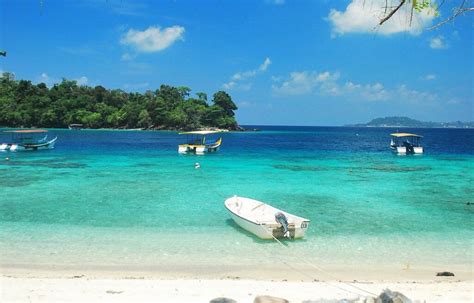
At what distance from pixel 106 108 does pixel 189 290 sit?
133172 millimetres

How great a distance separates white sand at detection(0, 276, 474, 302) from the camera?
7.34m

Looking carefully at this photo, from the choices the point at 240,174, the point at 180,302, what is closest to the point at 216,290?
the point at 180,302

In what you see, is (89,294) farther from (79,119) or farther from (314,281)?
(79,119)

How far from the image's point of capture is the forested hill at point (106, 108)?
12206 cm

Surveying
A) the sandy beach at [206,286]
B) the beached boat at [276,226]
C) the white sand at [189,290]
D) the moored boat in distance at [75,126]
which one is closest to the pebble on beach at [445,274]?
the sandy beach at [206,286]

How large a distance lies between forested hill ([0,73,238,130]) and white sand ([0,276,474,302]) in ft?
391

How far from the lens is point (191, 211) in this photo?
16.7 meters

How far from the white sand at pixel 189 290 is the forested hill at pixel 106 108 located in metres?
119

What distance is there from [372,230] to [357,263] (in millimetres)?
3812

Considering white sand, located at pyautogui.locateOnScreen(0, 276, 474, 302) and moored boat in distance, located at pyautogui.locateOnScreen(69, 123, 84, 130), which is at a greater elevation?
moored boat in distance, located at pyautogui.locateOnScreen(69, 123, 84, 130)

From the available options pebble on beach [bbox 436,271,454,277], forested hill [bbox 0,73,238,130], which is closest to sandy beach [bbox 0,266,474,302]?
pebble on beach [bbox 436,271,454,277]

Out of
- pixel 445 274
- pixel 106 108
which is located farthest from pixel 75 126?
pixel 445 274

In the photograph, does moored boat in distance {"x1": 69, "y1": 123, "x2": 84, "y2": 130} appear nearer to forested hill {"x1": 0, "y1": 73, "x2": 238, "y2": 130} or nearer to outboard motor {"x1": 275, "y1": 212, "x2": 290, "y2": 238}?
forested hill {"x1": 0, "y1": 73, "x2": 238, "y2": 130}

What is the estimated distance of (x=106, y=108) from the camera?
13325 centimetres
